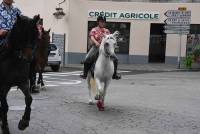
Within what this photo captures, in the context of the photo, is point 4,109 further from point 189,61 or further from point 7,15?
point 189,61

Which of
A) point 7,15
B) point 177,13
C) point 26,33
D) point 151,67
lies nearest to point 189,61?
point 151,67

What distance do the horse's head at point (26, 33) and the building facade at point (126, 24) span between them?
94.2 feet

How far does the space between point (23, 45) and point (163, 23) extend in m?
29.9

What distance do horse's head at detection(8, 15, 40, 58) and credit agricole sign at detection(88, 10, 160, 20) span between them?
29.1 metres

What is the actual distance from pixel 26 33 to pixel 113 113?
4422mm

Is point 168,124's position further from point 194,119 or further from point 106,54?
point 106,54

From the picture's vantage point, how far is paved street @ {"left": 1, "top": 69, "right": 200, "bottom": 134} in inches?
402

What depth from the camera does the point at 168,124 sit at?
10984mm

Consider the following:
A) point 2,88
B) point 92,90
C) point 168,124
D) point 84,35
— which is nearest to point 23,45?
point 2,88

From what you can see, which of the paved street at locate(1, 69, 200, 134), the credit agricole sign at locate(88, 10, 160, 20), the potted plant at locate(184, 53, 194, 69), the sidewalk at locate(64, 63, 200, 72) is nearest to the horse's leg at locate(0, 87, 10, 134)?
the paved street at locate(1, 69, 200, 134)

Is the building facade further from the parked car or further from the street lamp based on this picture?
the parked car

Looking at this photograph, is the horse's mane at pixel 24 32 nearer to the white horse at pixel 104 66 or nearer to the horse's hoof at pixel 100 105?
the white horse at pixel 104 66

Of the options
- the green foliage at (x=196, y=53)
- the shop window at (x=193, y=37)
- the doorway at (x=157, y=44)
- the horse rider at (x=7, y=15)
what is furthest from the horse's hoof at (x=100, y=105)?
the doorway at (x=157, y=44)

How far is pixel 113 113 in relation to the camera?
12266 millimetres
